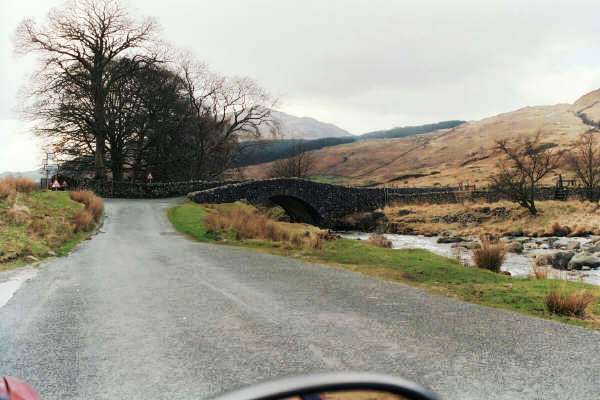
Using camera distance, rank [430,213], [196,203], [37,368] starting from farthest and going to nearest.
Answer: [430,213] → [196,203] → [37,368]

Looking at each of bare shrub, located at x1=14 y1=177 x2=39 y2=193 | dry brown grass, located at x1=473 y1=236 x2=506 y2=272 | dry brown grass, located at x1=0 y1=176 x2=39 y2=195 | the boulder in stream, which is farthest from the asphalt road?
bare shrub, located at x1=14 y1=177 x2=39 y2=193

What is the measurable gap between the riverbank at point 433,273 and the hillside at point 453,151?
7811 cm

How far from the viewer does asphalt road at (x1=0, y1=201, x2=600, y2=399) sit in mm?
5551

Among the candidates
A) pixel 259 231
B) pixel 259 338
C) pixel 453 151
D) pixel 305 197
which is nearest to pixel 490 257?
pixel 259 231

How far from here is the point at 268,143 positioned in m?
56.6

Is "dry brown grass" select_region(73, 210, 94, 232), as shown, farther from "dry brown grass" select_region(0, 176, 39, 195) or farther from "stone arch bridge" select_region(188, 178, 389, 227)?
"stone arch bridge" select_region(188, 178, 389, 227)

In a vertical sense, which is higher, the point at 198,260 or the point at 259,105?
the point at 259,105

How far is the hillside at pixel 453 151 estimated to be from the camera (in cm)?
11418

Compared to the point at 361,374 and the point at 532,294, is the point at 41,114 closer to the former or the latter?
the point at 532,294

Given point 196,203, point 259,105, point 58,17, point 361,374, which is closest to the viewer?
point 361,374

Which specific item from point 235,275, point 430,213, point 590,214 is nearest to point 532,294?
point 235,275

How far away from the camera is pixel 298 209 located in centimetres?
5062

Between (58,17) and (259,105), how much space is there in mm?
22341

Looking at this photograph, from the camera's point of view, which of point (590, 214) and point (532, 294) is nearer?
point (532, 294)
